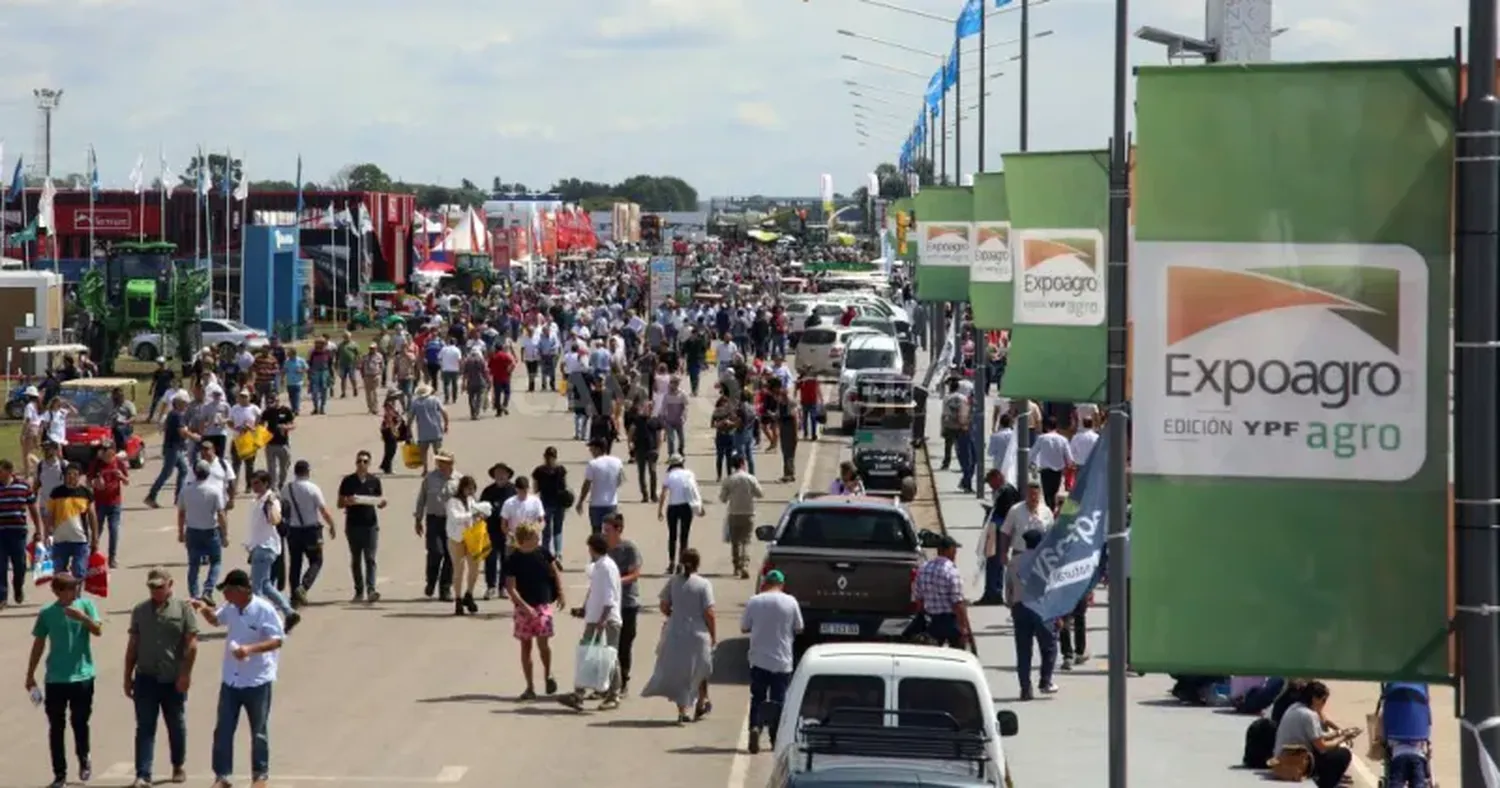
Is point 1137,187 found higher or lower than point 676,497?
higher

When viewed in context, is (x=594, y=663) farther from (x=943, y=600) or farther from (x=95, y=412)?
(x=95, y=412)

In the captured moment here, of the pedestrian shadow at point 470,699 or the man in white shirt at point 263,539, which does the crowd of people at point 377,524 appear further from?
the pedestrian shadow at point 470,699

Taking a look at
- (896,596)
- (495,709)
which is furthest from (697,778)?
(896,596)

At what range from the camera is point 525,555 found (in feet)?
68.8

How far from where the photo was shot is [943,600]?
1983cm

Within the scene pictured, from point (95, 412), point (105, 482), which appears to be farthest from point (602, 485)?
point (95, 412)

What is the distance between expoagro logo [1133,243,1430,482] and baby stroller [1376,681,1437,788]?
238 inches

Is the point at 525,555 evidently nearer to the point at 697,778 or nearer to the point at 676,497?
the point at 697,778

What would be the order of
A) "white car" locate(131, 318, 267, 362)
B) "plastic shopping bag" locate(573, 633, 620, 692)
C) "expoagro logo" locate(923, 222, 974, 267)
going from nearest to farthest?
1. "plastic shopping bag" locate(573, 633, 620, 692)
2. "expoagro logo" locate(923, 222, 974, 267)
3. "white car" locate(131, 318, 267, 362)

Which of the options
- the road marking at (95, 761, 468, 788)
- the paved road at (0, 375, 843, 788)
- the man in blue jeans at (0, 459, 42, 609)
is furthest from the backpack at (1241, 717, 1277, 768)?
the man in blue jeans at (0, 459, 42, 609)

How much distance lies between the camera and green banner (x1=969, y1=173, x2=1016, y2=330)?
26578 mm

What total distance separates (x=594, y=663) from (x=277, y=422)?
48.3 ft

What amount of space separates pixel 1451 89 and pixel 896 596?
45.5 feet

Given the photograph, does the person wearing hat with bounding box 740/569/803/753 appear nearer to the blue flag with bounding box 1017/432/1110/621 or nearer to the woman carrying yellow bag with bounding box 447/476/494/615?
the blue flag with bounding box 1017/432/1110/621
